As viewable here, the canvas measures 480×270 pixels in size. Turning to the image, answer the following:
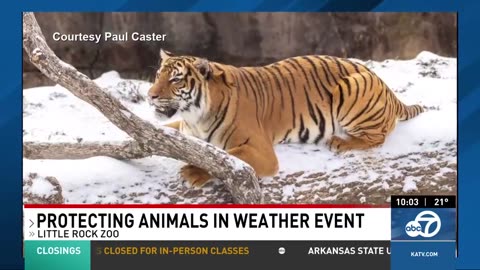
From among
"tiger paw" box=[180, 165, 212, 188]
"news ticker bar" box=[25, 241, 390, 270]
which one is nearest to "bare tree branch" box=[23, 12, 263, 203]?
"tiger paw" box=[180, 165, 212, 188]

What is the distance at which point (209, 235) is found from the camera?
3.40 meters

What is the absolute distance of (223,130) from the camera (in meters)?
3.45

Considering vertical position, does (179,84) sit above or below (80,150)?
above

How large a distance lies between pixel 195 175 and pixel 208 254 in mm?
378

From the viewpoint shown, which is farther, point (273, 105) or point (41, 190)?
point (273, 105)

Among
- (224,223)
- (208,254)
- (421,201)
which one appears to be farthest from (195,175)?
(421,201)

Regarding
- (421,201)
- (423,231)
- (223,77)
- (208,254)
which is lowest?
(208,254)

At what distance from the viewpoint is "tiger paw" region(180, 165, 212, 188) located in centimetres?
341

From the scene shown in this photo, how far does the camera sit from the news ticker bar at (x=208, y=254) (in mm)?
3404

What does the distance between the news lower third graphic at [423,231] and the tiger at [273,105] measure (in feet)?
1.12

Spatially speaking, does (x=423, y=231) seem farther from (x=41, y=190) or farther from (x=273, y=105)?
(x=41, y=190)

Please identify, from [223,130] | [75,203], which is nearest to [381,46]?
[223,130]

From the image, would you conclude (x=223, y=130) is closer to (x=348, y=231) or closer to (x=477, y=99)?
(x=348, y=231)

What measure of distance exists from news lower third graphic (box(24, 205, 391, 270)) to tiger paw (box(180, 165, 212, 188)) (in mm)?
120
